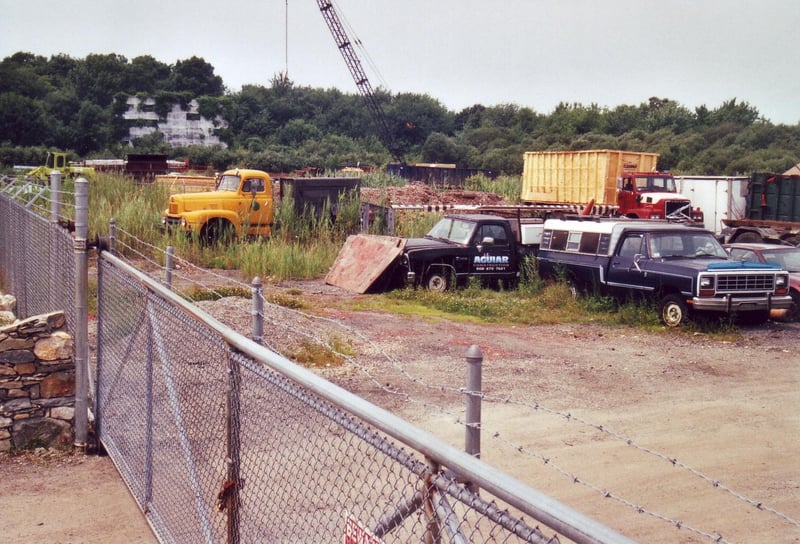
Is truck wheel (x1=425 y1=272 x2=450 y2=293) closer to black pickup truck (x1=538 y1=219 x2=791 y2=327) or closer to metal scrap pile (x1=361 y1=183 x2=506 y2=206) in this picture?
black pickup truck (x1=538 y1=219 x2=791 y2=327)

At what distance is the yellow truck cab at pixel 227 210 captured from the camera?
23.3m

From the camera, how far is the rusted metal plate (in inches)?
731

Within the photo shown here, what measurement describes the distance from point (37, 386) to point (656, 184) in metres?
23.8

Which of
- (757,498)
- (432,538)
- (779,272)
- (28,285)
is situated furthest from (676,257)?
(432,538)

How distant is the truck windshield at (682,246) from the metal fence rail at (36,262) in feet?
34.4

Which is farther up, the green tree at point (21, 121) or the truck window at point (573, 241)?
the green tree at point (21, 121)

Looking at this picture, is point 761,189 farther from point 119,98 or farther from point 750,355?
point 119,98

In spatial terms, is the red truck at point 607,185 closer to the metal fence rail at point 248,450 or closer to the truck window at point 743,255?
the truck window at point 743,255

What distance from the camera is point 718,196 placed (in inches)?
1074

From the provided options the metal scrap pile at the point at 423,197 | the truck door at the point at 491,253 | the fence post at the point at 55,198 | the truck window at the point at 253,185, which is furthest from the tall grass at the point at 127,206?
the fence post at the point at 55,198

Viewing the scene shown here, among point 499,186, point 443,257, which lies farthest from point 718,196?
point 499,186

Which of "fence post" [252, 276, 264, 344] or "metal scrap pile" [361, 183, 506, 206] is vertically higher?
"metal scrap pile" [361, 183, 506, 206]

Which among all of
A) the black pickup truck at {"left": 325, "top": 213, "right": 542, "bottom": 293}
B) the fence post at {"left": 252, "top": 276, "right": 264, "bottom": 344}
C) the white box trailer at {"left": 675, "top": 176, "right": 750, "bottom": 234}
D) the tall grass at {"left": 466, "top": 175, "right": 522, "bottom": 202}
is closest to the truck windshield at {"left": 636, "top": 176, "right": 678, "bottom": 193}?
the white box trailer at {"left": 675, "top": 176, "right": 750, "bottom": 234}

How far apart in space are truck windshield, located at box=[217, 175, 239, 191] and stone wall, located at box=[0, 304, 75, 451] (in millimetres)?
17202
